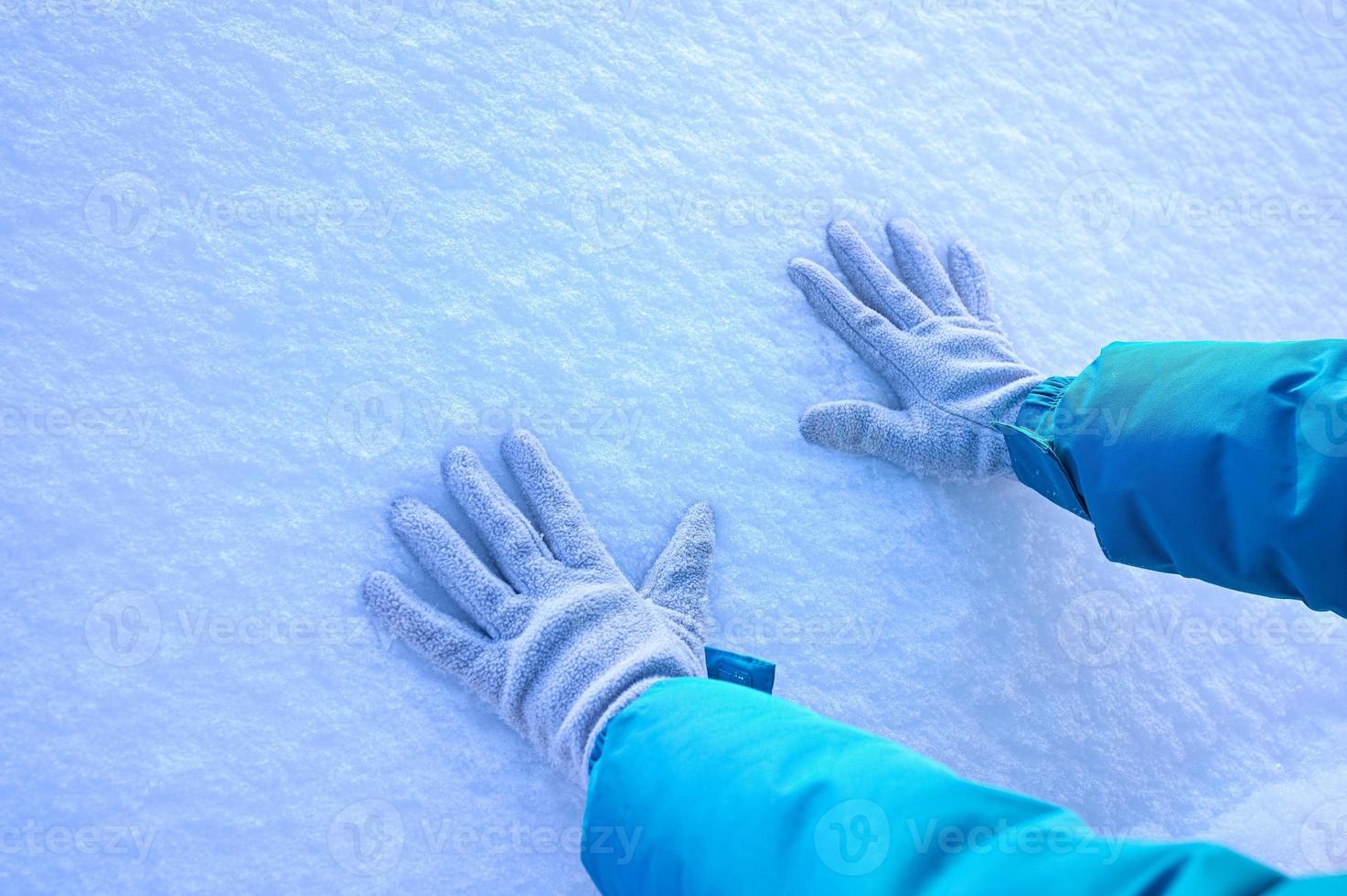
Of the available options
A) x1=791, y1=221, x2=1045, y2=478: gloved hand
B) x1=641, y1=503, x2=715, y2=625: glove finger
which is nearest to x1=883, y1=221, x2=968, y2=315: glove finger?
x1=791, y1=221, x2=1045, y2=478: gloved hand

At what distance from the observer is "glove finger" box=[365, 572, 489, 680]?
33.5 inches

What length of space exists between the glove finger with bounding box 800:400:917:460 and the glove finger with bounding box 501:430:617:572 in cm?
24

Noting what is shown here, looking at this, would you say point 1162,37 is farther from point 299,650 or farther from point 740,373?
point 299,650

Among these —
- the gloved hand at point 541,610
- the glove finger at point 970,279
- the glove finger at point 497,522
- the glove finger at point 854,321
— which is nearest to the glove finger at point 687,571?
the gloved hand at point 541,610

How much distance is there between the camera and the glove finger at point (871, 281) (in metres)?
1.00

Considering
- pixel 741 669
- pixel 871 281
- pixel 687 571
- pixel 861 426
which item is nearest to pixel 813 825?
pixel 741 669

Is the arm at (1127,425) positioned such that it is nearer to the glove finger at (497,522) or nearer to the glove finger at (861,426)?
the glove finger at (861,426)

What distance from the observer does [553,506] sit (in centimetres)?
89

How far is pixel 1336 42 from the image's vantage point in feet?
4.35

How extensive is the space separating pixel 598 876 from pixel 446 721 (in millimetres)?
266

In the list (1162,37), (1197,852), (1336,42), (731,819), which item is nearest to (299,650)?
(731,819)

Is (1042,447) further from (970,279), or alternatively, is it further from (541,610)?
(541,610)

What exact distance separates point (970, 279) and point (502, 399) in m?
0.52

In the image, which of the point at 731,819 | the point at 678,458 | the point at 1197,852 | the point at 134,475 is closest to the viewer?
the point at 1197,852
